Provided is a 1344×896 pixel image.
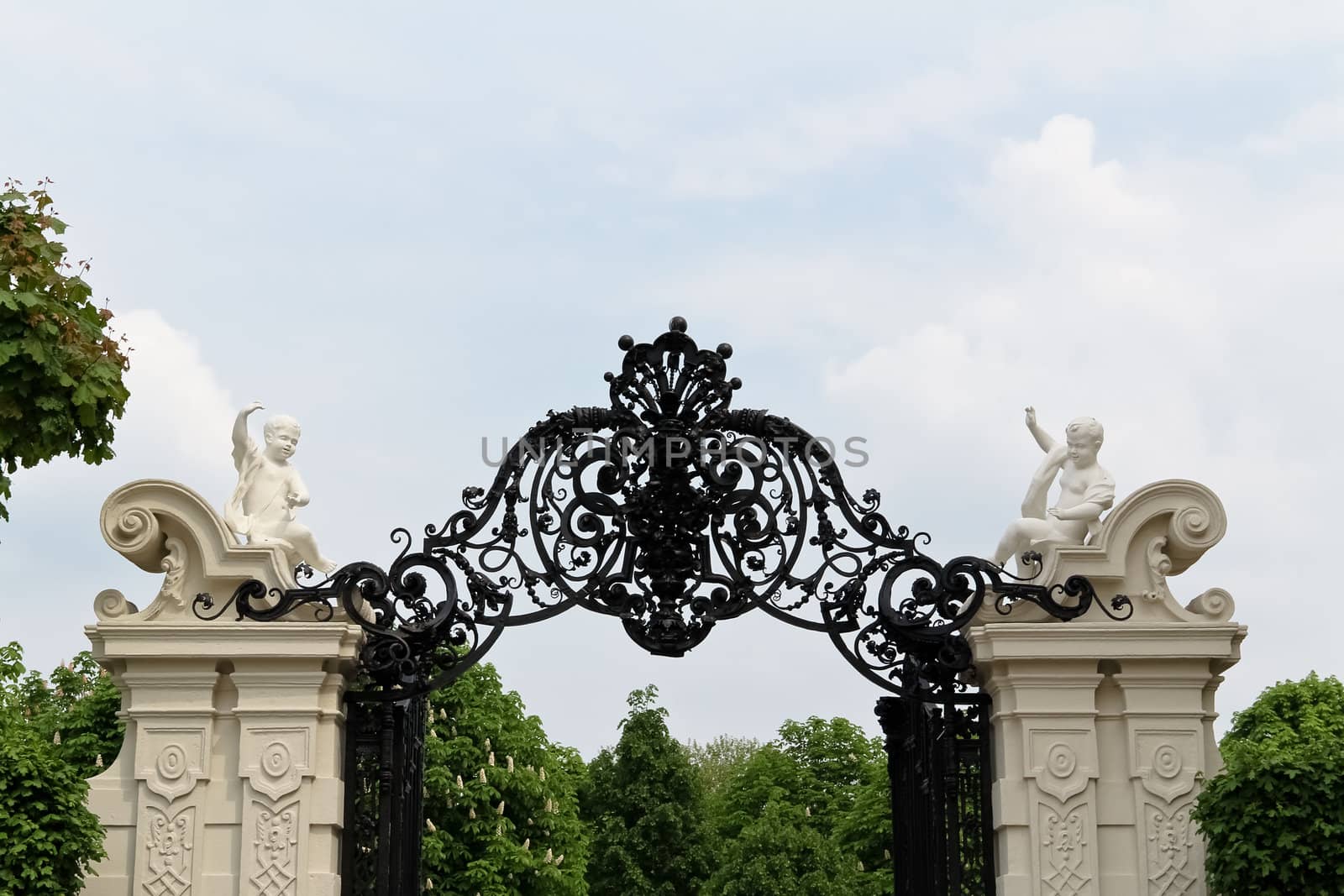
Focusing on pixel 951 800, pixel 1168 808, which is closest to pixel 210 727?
pixel 951 800

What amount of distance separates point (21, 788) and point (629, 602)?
3.90 m

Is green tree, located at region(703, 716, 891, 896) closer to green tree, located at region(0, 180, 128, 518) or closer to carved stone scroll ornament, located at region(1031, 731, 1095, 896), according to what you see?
carved stone scroll ornament, located at region(1031, 731, 1095, 896)

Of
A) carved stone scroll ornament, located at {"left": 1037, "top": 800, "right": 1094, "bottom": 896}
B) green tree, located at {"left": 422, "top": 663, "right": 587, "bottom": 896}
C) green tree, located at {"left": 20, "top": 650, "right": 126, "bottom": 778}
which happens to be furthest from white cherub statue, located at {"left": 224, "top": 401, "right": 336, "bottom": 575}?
green tree, located at {"left": 422, "top": 663, "right": 587, "bottom": 896}

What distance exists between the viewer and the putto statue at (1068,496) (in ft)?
38.8

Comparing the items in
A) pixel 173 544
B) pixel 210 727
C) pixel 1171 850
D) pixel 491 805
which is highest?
pixel 173 544

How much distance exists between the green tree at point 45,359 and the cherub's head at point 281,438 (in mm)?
1263

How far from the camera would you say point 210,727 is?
1125 cm

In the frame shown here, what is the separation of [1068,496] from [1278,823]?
2595 mm

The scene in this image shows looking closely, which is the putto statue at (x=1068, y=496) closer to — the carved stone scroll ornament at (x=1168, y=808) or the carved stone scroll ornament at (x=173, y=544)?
the carved stone scroll ornament at (x=1168, y=808)

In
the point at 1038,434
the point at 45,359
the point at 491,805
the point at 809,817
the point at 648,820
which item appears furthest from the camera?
the point at 809,817

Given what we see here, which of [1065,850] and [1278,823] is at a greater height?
[1278,823]

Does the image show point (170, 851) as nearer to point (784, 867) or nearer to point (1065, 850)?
point (1065, 850)

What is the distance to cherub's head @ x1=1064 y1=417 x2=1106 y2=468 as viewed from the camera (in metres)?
11.9

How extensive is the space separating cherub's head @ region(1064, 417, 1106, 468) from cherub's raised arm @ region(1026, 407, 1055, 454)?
19 centimetres
